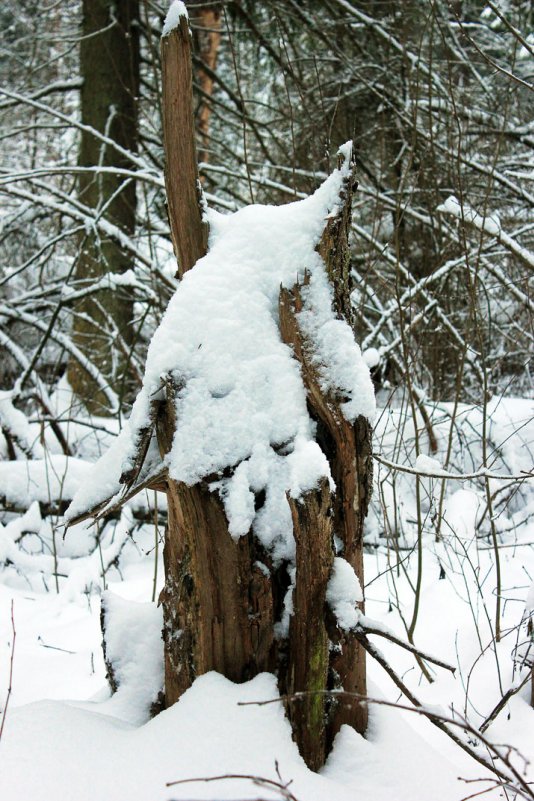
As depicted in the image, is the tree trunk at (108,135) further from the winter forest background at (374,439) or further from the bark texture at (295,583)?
the bark texture at (295,583)

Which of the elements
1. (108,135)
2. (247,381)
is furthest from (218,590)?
(108,135)

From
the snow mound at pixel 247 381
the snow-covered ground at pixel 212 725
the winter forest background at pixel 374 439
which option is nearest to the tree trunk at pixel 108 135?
the winter forest background at pixel 374 439

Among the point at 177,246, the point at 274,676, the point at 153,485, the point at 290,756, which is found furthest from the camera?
the point at 177,246

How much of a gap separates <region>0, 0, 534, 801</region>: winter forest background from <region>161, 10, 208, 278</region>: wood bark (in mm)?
538

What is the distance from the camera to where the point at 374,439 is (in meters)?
3.94

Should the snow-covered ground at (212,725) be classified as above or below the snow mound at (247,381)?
below

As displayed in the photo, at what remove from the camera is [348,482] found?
1.64 meters

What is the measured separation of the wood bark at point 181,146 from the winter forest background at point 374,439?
54 centimetres

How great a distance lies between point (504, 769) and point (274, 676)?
1.02 m

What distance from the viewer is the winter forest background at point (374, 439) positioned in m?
1.48

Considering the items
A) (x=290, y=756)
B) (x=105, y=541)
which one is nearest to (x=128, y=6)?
(x=105, y=541)

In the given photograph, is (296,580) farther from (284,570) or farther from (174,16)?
(174,16)

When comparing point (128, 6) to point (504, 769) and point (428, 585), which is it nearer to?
point (428, 585)

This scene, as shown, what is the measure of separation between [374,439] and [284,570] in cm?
244
